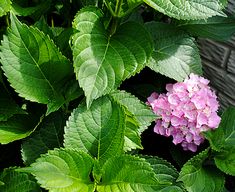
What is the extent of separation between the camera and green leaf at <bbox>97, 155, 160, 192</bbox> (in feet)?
4.20

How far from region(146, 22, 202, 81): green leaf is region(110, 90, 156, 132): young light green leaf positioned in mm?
139

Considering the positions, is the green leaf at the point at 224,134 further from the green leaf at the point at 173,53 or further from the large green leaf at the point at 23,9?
the large green leaf at the point at 23,9

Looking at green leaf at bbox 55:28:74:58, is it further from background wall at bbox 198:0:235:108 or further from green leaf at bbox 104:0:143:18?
background wall at bbox 198:0:235:108

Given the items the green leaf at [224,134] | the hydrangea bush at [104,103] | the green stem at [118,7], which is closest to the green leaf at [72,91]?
the hydrangea bush at [104,103]

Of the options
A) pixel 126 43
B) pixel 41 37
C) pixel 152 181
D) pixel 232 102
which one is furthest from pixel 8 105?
pixel 232 102

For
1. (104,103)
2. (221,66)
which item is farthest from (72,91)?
(221,66)

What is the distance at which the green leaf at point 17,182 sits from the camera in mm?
1391

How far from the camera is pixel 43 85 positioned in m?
1.42

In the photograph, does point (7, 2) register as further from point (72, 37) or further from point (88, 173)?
A: point (88, 173)

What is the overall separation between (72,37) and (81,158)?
312mm

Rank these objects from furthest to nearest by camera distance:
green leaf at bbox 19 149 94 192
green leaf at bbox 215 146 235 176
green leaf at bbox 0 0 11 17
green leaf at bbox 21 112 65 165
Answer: green leaf at bbox 215 146 235 176, green leaf at bbox 21 112 65 165, green leaf at bbox 0 0 11 17, green leaf at bbox 19 149 94 192

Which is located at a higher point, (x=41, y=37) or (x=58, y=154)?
(x=41, y=37)

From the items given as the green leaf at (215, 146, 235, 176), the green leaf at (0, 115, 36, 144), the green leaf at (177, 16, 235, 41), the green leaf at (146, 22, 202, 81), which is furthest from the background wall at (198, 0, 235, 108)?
the green leaf at (0, 115, 36, 144)

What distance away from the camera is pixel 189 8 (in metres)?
1.34
